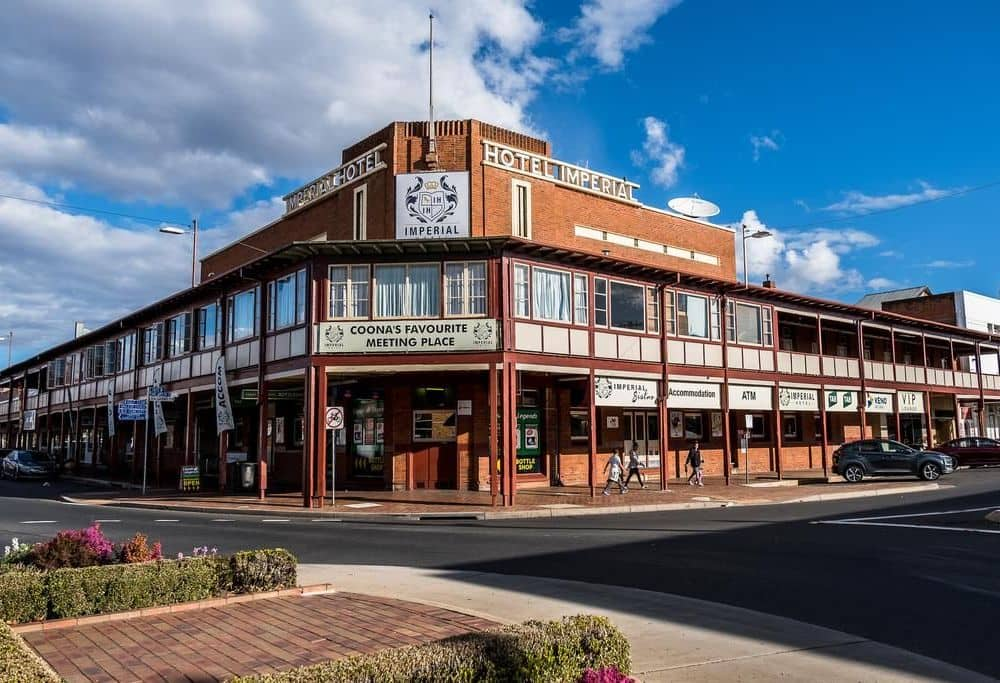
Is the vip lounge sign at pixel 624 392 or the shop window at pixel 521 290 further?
the vip lounge sign at pixel 624 392

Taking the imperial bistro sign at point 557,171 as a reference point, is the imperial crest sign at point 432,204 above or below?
below

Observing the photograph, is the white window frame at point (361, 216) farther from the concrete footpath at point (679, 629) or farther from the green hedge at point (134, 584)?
the green hedge at point (134, 584)

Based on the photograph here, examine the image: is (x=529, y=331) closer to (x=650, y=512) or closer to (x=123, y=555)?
(x=650, y=512)

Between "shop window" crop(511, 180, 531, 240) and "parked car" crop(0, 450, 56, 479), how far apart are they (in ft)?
90.8

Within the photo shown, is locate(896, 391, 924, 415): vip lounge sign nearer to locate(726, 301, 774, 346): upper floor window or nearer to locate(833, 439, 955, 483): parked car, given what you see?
locate(833, 439, 955, 483): parked car

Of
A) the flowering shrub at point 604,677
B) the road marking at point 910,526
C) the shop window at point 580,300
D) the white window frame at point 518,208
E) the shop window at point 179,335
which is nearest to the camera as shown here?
the flowering shrub at point 604,677

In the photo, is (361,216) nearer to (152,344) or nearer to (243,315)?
(243,315)

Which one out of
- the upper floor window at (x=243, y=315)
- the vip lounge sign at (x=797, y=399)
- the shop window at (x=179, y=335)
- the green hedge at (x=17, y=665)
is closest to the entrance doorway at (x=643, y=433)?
the vip lounge sign at (x=797, y=399)

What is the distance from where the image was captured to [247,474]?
26.0 m

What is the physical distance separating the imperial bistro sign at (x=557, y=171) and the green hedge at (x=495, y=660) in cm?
2425

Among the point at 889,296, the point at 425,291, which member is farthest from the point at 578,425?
the point at 889,296

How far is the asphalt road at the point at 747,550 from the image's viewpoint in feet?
27.4

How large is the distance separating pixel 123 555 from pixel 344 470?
57.3 ft

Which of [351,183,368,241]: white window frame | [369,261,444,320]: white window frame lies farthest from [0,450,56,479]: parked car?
[369,261,444,320]: white window frame
